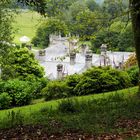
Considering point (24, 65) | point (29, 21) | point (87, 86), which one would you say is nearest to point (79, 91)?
point (87, 86)

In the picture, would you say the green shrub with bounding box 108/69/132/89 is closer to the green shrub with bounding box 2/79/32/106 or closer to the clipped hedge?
the clipped hedge

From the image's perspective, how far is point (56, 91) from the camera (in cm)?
2573

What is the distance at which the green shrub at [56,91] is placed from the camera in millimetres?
25087

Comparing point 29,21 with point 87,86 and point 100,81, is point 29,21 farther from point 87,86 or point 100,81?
point 87,86

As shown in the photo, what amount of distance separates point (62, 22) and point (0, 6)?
1119 centimetres

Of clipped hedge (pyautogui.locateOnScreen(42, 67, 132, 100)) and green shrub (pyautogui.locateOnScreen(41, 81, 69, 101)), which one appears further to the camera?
green shrub (pyautogui.locateOnScreen(41, 81, 69, 101))

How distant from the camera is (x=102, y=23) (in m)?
14.9

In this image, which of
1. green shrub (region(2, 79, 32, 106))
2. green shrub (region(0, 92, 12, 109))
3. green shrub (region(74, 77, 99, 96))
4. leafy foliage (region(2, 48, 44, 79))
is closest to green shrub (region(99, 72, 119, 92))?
green shrub (region(74, 77, 99, 96))

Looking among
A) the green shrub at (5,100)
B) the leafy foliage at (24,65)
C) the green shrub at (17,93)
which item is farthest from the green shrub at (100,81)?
the leafy foliage at (24,65)

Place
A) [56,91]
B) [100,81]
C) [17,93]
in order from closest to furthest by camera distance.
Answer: [100,81] < [56,91] < [17,93]

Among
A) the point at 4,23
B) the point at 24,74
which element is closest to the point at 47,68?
the point at 24,74

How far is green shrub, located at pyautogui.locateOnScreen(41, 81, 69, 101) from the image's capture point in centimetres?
2509

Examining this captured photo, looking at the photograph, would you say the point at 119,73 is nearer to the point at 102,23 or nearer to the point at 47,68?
the point at 102,23

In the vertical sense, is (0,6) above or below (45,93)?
above
